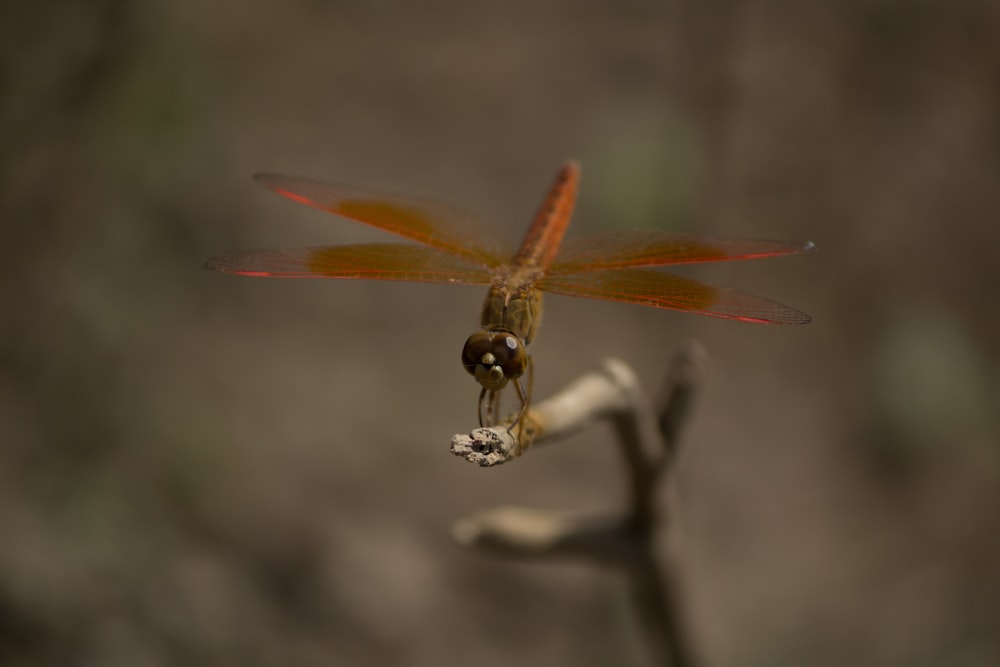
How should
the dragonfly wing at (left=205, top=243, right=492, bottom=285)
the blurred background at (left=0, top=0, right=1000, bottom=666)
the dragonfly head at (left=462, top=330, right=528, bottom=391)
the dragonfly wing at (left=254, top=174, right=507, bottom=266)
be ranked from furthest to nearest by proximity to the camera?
the blurred background at (left=0, top=0, right=1000, bottom=666) < the dragonfly wing at (left=254, top=174, right=507, bottom=266) < the dragonfly wing at (left=205, top=243, right=492, bottom=285) < the dragonfly head at (left=462, top=330, right=528, bottom=391)

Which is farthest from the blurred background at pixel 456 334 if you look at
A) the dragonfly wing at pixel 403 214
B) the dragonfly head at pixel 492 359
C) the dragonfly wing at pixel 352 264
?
the dragonfly head at pixel 492 359

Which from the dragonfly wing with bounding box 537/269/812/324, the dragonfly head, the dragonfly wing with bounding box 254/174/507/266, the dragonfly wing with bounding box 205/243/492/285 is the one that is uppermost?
the dragonfly wing with bounding box 254/174/507/266

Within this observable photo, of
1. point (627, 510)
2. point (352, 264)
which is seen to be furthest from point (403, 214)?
point (627, 510)

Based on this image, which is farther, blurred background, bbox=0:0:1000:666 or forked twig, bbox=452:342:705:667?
blurred background, bbox=0:0:1000:666

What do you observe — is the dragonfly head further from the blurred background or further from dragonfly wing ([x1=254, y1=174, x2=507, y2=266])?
the blurred background

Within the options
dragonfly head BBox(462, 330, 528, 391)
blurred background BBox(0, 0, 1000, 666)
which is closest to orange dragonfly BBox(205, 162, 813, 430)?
dragonfly head BBox(462, 330, 528, 391)

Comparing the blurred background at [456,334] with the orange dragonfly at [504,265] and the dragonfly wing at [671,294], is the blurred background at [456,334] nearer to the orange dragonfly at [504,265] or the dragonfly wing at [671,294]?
A: the orange dragonfly at [504,265]

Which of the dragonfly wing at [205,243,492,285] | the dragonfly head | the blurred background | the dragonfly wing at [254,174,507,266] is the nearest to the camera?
the dragonfly head
